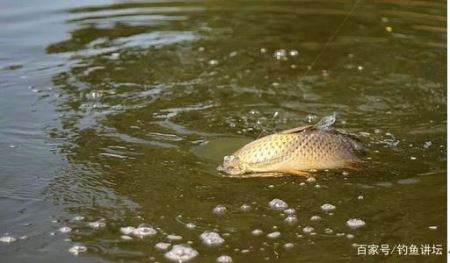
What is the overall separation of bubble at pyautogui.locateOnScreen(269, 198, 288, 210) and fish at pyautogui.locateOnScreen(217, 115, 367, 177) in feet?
1.27

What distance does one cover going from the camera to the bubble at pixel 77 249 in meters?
3.69

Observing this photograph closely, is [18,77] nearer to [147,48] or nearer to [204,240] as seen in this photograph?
[147,48]

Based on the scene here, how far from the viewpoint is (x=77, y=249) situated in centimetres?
371

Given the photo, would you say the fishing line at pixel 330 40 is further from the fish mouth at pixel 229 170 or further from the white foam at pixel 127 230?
the white foam at pixel 127 230

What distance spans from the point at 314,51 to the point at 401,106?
6.07 feet

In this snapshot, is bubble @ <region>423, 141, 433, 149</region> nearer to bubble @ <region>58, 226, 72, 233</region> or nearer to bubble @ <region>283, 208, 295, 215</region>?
bubble @ <region>283, 208, 295, 215</region>

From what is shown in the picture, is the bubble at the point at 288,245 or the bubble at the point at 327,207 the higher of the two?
the bubble at the point at 327,207

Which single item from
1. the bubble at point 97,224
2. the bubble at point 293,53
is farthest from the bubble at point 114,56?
the bubble at point 97,224

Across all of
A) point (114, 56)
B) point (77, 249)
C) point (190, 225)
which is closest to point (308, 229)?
point (190, 225)

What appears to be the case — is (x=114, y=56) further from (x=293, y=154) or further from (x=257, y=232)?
(x=257, y=232)

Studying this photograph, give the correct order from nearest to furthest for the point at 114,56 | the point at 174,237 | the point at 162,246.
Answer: the point at 162,246, the point at 174,237, the point at 114,56

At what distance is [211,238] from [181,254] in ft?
0.77

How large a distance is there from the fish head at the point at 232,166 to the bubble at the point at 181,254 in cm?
106

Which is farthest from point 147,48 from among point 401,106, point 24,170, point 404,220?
point 404,220
